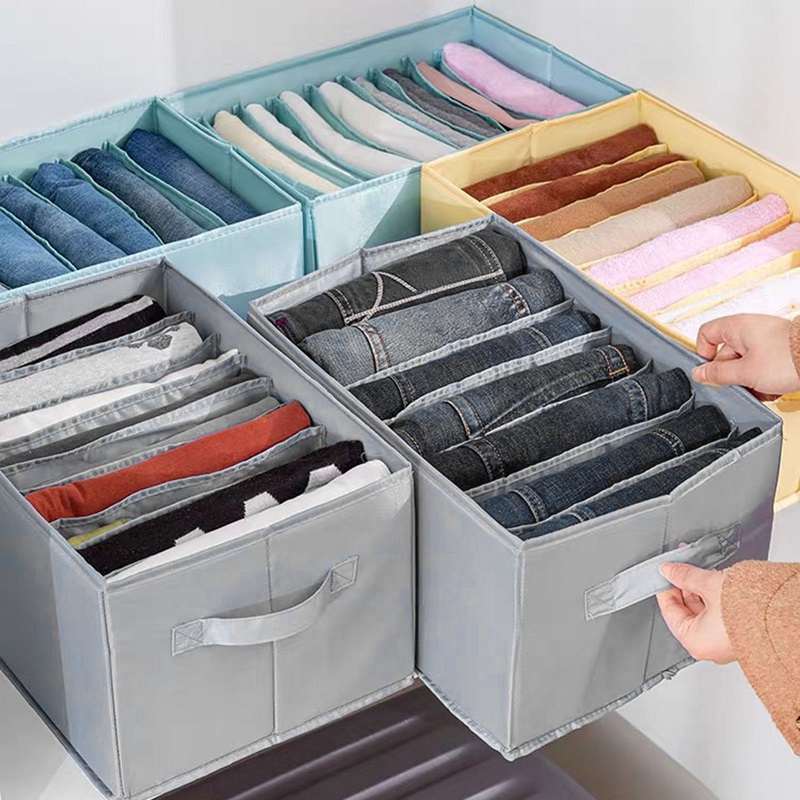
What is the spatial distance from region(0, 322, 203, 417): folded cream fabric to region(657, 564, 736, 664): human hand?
50 centimetres

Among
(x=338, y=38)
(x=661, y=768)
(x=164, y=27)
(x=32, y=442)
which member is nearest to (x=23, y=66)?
(x=164, y=27)

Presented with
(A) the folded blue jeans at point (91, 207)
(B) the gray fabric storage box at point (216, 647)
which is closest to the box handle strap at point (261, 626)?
(B) the gray fabric storage box at point (216, 647)

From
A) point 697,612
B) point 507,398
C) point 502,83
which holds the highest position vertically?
point 502,83

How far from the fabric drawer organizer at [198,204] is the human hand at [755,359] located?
0.49 meters

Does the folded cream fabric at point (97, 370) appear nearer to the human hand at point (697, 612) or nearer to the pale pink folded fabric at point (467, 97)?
the human hand at point (697, 612)

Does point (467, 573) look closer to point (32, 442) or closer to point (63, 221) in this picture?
point (32, 442)

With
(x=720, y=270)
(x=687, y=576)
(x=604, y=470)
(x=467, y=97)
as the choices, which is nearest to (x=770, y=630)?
(x=687, y=576)

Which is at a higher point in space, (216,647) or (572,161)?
(572,161)

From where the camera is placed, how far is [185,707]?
1.19 meters

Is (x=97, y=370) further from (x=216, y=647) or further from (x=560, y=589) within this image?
(x=560, y=589)

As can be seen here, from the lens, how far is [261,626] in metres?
1.17

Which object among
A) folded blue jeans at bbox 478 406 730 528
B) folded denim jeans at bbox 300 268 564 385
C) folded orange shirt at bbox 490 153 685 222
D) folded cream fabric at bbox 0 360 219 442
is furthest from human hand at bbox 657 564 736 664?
folded orange shirt at bbox 490 153 685 222

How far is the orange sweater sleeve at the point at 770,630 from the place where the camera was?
3.85ft

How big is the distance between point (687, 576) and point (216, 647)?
1.28 ft
